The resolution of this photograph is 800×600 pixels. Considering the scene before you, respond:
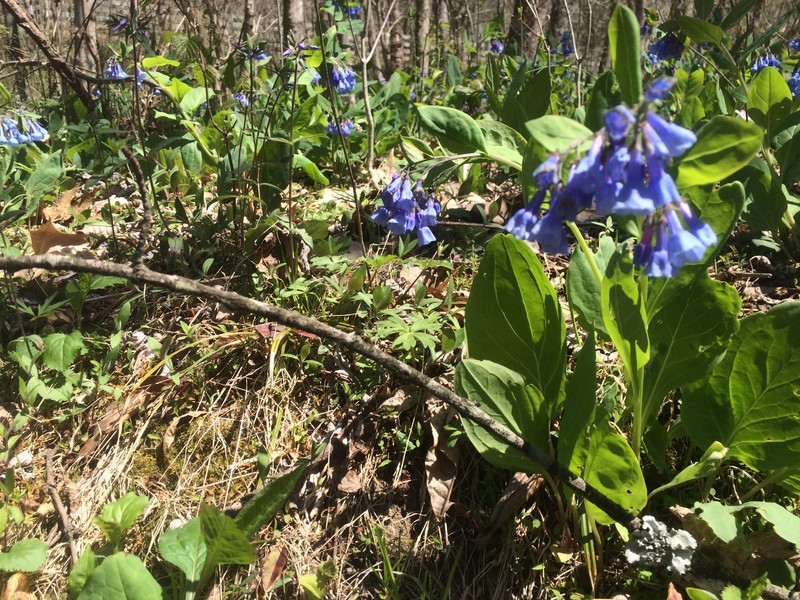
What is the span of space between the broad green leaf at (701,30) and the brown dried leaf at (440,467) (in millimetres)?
1459

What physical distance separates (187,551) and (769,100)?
7.22 ft

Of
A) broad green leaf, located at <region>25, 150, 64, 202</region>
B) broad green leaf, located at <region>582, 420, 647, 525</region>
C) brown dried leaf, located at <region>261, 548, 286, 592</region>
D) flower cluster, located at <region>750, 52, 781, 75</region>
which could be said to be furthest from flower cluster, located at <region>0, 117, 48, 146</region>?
flower cluster, located at <region>750, 52, 781, 75</region>

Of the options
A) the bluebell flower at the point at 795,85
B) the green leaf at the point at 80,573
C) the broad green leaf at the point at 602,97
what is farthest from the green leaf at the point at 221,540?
the bluebell flower at the point at 795,85

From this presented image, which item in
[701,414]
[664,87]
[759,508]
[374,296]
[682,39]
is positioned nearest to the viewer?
[664,87]

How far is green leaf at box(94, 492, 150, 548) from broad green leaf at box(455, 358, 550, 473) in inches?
33.6

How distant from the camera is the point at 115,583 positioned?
1.35 meters

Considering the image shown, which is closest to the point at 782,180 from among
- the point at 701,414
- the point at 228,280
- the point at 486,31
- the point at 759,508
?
the point at 701,414

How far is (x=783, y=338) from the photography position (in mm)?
1352

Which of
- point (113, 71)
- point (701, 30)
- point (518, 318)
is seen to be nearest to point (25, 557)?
point (518, 318)

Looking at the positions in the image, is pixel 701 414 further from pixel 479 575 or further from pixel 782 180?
pixel 782 180

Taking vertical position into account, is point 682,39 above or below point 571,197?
above

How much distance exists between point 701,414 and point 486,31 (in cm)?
385

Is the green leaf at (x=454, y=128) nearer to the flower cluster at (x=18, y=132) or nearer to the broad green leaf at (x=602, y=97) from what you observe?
the broad green leaf at (x=602, y=97)

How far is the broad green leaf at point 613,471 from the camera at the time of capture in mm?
1289
